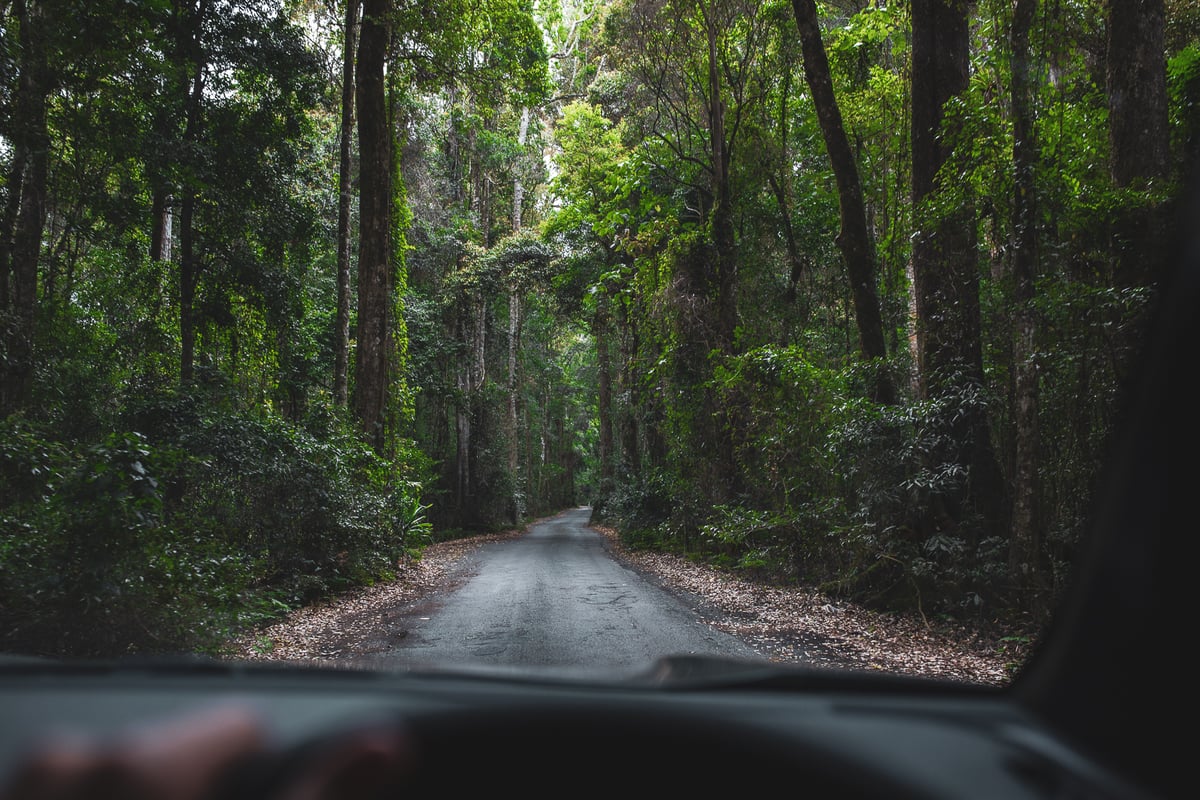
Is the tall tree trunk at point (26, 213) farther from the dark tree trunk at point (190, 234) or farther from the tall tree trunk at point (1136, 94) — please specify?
the tall tree trunk at point (1136, 94)

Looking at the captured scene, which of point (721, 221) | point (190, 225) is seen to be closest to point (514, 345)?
point (721, 221)

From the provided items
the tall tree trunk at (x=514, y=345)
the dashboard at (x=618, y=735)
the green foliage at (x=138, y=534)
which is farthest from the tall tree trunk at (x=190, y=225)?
the tall tree trunk at (x=514, y=345)

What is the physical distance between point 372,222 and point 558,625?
8.96 metres

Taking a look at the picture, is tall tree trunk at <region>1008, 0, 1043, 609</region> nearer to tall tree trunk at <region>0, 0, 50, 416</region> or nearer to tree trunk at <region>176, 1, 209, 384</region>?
tall tree trunk at <region>0, 0, 50, 416</region>

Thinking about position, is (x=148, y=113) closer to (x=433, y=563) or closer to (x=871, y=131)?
(x=433, y=563)

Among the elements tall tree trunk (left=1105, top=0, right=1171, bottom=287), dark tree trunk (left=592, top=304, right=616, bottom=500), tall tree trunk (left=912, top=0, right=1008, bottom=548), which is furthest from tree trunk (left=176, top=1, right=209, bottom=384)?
dark tree trunk (left=592, top=304, right=616, bottom=500)

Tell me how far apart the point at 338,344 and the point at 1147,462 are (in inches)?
527

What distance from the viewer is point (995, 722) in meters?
1.17

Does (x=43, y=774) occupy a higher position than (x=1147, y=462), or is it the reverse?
(x=1147, y=462)

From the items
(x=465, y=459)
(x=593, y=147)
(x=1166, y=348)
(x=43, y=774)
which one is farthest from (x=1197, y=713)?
(x=465, y=459)

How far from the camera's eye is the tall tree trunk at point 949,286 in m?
7.47

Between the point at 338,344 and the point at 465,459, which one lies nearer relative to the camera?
the point at 338,344

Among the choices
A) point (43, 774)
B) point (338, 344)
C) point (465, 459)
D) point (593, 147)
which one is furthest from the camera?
point (465, 459)

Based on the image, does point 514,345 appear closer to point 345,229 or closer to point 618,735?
point 345,229
